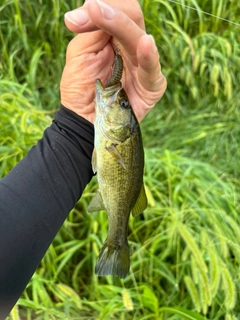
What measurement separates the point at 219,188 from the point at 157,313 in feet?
3.38

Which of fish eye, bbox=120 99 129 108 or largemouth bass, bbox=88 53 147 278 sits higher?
fish eye, bbox=120 99 129 108

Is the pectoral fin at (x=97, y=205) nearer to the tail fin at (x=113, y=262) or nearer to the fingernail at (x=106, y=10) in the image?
the tail fin at (x=113, y=262)

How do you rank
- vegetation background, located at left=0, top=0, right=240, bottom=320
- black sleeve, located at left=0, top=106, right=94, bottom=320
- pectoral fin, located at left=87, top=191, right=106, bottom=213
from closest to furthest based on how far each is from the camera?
1. black sleeve, located at left=0, top=106, right=94, bottom=320
2. pectoral fin, located at left=87, top=191, right=106, bottom=213
3. vegetation background, located at left=0, top=0, right=240, bottom=320

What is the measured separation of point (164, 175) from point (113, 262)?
46.9 inches

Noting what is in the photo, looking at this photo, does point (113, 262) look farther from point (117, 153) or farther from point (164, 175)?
point (164, 175)

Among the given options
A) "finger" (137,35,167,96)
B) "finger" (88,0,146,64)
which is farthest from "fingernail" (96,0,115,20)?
"finger" (137,35,167,96)

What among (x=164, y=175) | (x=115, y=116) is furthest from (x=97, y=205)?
(x=164, y=175)

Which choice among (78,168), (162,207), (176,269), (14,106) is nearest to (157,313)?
(176,269)

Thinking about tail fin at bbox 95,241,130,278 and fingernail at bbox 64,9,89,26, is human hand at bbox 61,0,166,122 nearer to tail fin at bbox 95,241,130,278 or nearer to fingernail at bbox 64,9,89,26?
fingernail at bbox 64,9,89,26

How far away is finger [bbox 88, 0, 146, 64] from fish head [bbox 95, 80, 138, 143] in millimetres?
192

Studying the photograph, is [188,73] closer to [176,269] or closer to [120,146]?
[176,269]

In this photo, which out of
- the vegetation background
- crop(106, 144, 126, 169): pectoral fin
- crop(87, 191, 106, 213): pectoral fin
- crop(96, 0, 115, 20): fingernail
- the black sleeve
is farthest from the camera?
the vegetation background

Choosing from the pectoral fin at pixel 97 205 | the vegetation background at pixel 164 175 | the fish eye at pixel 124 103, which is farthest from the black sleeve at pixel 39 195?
the vegetation background at pixel 164 175

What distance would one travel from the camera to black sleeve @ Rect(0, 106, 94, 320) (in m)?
1.21
